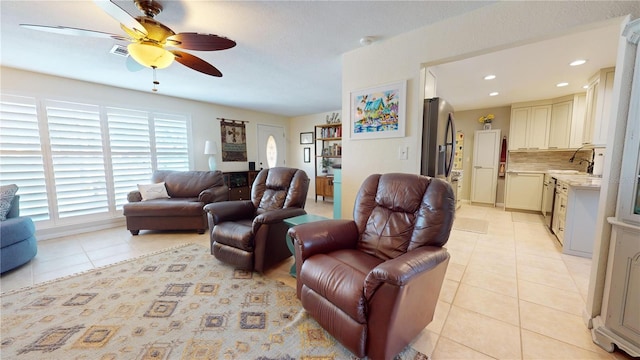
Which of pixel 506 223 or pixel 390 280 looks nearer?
pixel 390 280

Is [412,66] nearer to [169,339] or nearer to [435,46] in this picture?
[435,46]

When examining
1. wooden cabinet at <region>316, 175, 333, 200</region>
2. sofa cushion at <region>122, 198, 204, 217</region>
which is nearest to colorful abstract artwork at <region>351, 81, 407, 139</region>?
sofa cushion at <region>122, 198, 204, 217</region>

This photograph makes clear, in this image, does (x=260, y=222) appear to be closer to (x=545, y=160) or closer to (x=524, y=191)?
(x=524, y=191)

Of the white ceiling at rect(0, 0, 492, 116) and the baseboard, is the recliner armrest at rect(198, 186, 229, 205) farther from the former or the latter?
the white ceiling at rect(0, 0, 492, 116)

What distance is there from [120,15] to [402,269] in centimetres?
219

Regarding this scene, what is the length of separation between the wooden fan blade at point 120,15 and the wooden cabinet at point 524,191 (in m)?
6.04

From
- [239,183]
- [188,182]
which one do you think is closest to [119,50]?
[188,182]

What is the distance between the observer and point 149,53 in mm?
1774

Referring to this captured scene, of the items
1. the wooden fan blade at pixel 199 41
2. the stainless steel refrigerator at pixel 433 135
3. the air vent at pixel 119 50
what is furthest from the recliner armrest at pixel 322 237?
the air vent at pixel 119 50

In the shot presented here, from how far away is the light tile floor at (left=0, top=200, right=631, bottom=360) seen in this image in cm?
144

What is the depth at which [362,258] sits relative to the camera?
1.61 m

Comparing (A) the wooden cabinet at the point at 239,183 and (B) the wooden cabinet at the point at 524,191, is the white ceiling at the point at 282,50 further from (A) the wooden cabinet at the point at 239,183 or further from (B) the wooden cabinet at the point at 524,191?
(A) the wooden cabinet at the point at 239,183

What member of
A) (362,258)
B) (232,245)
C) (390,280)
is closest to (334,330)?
(362,258)

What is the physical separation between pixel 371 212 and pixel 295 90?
2958 millimetres
